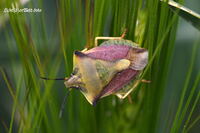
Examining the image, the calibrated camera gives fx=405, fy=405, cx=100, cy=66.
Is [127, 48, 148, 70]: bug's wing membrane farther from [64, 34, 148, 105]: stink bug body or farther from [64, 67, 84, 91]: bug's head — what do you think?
[64, 67, 84, 91]: bug's head

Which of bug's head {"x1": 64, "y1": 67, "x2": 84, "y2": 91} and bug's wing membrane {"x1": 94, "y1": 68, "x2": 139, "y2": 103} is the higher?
bug's head {"x1": 64, "y1": 67, "x2": 84, "y2": 91}

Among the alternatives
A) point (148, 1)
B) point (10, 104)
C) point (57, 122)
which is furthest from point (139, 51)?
point (10, 104)

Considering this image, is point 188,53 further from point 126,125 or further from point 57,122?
point 57,122

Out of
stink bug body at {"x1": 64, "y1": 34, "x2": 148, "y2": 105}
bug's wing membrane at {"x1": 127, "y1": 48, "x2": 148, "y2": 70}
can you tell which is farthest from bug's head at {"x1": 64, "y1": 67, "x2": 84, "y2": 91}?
bug's wing membrane at {"x1": 127, "y1": 48, "x2": 148, "y2": 70}

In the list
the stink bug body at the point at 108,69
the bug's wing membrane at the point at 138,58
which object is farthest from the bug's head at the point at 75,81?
the bug's wing membrane at the point at 138,58
